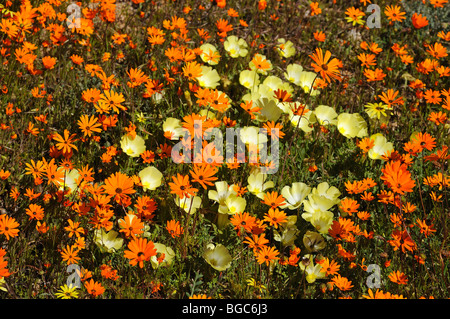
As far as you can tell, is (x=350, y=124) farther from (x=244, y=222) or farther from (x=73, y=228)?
(x=73, y=228)

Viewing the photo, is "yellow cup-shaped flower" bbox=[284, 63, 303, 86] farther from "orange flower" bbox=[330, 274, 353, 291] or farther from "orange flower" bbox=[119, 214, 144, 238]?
"orange flower" bbox=[119, 214, 144, 238]

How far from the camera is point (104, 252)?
9.56 ft

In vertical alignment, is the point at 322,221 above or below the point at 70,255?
above

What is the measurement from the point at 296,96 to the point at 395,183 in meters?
1.86

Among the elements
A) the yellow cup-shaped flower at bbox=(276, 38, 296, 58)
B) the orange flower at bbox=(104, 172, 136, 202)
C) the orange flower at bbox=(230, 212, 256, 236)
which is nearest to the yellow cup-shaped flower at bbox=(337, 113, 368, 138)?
the yellow cup-shaped flower at bbox=(276, 38, 296, 58)

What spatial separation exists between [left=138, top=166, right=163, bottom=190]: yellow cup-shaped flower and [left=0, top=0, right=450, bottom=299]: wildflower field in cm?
1

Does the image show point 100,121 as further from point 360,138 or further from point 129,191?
point 360,138

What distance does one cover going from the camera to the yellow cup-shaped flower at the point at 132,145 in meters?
3.39

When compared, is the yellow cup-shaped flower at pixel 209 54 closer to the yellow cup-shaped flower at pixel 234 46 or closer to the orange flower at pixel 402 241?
the yellow cup-shaped flower at pixel 234 46

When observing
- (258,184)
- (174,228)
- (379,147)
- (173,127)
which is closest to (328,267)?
(258,184)

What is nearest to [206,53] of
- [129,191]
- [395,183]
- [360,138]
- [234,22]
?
[234,22]

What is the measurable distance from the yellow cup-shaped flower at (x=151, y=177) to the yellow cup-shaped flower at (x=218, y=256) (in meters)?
0.63

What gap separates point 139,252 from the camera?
2.51 meters

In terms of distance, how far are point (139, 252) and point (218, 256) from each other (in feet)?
1.82
